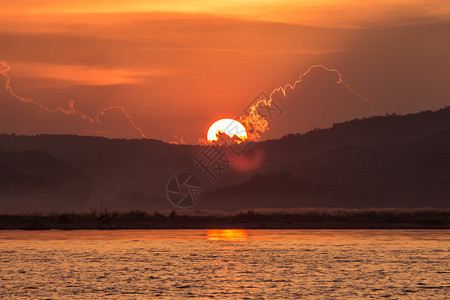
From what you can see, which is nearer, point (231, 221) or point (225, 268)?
point (225, 268)

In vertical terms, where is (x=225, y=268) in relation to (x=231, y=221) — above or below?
below

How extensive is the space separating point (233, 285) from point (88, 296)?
9407mm

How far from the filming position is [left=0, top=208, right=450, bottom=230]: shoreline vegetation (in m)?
124

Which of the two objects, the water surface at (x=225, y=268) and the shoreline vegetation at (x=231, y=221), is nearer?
the water surface at (x=225, y=268)

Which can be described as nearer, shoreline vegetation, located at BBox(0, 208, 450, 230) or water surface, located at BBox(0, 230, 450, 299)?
water surface, located at BBox(0, 230, 450, 299)

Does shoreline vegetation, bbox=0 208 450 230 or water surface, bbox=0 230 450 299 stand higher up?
shoreline vegetation, bbox=0 208 450 230

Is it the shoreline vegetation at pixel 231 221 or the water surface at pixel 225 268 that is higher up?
the shoreline vegetation at pixel 231 221

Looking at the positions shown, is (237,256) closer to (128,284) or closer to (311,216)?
(128,284)

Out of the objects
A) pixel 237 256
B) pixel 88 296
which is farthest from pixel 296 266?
pixel 88 296

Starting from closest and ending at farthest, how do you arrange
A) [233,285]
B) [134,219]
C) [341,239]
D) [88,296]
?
[88,296] → [233,285] → [341,239] → [134,219]

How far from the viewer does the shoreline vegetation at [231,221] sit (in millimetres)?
124281

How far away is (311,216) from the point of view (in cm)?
13512

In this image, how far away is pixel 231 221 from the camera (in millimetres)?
132000

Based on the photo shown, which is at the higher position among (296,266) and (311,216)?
(311,216)
